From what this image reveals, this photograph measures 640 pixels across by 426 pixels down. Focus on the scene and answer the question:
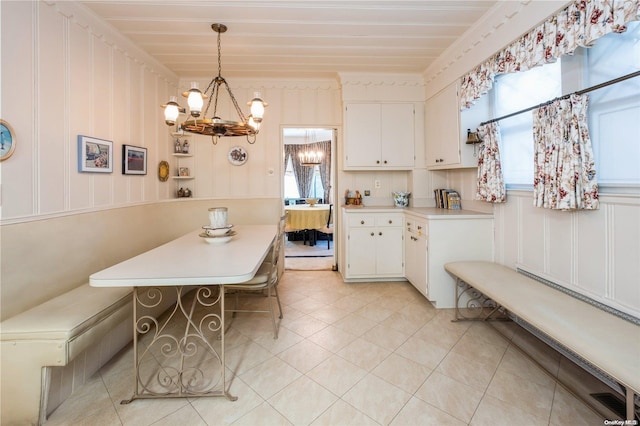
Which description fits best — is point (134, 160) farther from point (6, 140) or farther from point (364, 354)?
point (364, 354)

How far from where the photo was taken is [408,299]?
10.4 ft

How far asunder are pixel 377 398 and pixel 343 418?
259 millimetres

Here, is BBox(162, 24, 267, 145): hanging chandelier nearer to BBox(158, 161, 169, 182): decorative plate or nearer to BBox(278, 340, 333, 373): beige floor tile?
BBox(158, 161, 169, 182): decorative plate

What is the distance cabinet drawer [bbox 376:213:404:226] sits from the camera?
3602 millimetres

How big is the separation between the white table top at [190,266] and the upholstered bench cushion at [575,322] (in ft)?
5.28

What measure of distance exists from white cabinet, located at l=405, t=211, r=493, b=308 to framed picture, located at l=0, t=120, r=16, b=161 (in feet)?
10.4

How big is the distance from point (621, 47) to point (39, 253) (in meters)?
3.74

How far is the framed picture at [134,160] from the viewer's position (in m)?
2.74

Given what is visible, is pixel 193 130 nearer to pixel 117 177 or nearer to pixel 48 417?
pixel 117 177

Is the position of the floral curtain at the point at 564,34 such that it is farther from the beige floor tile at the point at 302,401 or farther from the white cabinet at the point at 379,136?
the beige floor tile at the point at 302,401

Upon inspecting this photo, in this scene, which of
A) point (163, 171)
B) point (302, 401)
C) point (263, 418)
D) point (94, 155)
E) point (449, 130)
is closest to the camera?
point (263, 418)

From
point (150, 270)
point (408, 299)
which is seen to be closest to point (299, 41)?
point (150, 270)

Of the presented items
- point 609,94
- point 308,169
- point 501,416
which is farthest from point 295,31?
point 308,169

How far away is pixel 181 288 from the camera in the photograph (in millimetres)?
1923
